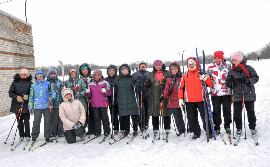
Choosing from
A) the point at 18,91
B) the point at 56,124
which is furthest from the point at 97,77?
the point at 18,91

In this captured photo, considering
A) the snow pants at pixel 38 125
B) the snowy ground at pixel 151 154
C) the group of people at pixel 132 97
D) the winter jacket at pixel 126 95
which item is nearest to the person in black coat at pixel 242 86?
the group of people at pixel 132 97

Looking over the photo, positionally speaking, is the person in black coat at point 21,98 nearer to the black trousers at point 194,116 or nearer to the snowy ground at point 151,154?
the snowy ground at point 151,154

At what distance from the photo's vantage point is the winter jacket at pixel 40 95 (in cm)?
530

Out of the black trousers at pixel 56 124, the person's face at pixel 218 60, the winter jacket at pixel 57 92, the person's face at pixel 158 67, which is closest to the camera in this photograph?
the person's face at pixel 218 60

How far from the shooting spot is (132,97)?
5.30 m

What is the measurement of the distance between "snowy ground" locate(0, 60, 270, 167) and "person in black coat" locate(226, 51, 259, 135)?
456 mm

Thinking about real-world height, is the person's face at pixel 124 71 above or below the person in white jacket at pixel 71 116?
above

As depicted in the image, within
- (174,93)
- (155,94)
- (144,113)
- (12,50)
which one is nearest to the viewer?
(174,93)

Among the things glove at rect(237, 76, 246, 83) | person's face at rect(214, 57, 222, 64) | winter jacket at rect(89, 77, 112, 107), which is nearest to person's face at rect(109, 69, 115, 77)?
winter jacket at rect(89, 77, 112, 107)

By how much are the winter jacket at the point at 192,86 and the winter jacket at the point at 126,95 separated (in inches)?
49.3

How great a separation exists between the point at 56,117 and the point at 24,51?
7.51 meters

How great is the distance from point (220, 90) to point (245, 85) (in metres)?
0.51

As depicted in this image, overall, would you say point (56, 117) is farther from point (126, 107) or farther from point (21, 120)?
point (126, 107)

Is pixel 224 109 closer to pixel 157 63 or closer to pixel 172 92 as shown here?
pixel 172 92
